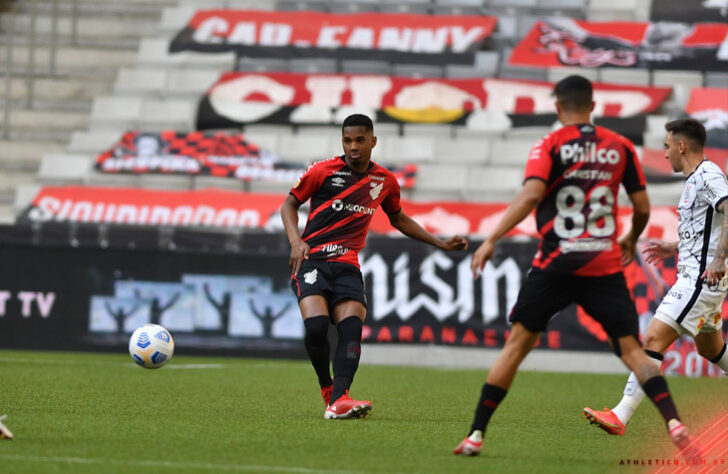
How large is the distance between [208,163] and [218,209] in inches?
51.4

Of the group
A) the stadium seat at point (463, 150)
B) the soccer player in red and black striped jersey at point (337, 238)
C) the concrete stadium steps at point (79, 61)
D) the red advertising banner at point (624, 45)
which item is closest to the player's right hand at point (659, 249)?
the soccer player in red and black striped jersey at point (337, 238)

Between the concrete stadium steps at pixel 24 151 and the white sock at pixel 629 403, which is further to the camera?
the concrete stadium steps at pixel 24 151

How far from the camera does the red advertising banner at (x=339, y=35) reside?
75.2 ft

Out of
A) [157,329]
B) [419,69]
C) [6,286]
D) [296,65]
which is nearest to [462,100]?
[419,69]

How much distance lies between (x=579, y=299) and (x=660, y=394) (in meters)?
0.67

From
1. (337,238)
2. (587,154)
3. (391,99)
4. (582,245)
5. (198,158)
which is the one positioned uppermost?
(391,99)

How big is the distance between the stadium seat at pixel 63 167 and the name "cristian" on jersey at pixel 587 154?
15.7 m

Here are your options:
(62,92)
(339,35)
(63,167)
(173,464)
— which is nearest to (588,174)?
(173,464)

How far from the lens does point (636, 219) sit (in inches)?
254

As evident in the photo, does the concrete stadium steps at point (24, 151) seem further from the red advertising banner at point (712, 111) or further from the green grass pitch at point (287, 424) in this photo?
the red advertising banner at point (712, 111)

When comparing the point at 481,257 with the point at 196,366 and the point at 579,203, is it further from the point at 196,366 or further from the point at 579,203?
the point at 196,366

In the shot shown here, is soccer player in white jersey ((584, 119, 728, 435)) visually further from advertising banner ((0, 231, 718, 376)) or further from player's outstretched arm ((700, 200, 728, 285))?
advertising banner ((0, 231, 718, 376))

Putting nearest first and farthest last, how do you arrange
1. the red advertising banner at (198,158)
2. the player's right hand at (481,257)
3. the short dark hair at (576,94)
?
the player's right hand at (481,257) → the short dark hair at (576,94) → the red advertising banner at (198,158)

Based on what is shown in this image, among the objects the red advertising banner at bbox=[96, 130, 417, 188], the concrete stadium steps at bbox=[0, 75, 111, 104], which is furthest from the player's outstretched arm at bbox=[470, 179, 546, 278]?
the concrete stadium steps at bbox=[0, 75, 111, 104]
